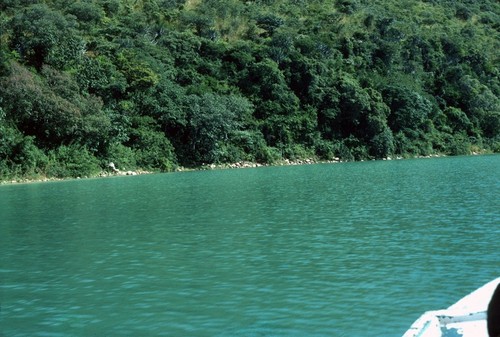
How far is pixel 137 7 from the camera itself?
2606 inches

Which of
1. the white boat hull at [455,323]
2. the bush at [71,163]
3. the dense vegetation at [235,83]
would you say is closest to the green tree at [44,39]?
the dense vegetation at [235,83]

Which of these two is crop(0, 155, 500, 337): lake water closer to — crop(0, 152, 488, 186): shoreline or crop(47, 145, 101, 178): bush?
crop(0, 152, 488, 186): shoreline

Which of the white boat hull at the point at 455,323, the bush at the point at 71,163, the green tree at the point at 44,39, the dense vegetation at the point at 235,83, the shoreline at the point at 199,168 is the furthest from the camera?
the green tree at the point at 44,39

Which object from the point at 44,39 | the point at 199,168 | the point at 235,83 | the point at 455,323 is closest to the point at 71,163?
the point at 44,39

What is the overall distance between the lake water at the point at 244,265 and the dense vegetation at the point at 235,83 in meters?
20.3

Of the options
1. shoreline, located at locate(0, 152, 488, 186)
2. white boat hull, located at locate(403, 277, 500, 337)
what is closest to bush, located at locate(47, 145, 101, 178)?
shoreline, located at locate(0, 152, 488, 186)

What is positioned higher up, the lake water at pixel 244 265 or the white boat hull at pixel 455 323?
the white boat hull at pixel 455 323

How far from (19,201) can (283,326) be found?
61.0 ft

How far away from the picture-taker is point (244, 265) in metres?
10.2

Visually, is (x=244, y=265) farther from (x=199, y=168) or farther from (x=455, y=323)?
(x=199, y=168)

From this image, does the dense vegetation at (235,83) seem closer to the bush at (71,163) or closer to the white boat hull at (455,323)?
the bush at (71,163)

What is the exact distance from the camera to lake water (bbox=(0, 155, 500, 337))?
7.29m

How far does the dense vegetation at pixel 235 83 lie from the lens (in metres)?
38.9

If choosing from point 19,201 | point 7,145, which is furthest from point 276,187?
point 7,145
